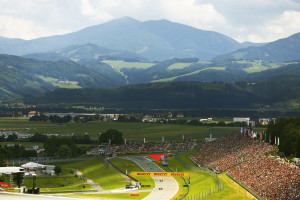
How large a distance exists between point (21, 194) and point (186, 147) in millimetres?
114077

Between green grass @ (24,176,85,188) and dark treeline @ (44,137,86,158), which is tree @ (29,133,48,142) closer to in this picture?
dark treeline @ (44,137,86,158)

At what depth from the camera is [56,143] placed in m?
143

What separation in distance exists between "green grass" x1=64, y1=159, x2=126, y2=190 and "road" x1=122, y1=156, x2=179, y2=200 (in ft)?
20.7

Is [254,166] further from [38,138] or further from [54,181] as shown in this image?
[38,138]

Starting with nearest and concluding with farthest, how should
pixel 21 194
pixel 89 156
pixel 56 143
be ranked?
pixel 21 194
pixel 89 156
pixel 56 143

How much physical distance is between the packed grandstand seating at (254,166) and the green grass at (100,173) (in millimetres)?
17651

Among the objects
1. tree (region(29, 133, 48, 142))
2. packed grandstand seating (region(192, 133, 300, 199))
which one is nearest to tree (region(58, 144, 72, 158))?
tree (region(29, 133, 48, 142))

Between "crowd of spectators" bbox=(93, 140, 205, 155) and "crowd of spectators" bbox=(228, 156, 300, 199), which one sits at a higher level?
"crowd of spectators" bbox=(228, 156, 300, 199)

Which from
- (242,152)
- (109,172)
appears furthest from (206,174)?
(109,172)

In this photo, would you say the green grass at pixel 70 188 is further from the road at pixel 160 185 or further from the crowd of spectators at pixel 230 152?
the crowd of spectators at pixel 230 152

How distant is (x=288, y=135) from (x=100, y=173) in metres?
37.0

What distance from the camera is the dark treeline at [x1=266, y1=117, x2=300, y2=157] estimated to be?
89.6 metres

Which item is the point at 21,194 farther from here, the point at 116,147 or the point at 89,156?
the point at 116,147

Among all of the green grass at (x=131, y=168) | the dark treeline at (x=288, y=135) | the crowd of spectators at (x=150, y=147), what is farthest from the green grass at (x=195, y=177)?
the crowd of spectators at (x=150, y=147)
